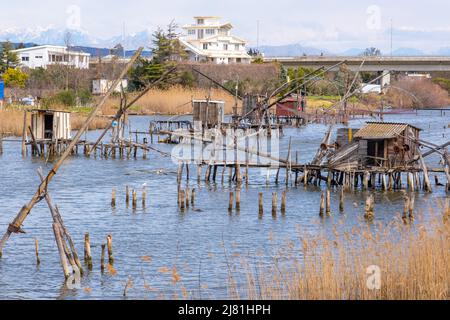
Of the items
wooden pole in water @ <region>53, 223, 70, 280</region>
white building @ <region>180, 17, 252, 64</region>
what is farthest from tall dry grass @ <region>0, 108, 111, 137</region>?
white building @ <region>180, 17, 252, 64</region>

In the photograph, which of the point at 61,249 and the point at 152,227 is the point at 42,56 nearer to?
the point at 152,227

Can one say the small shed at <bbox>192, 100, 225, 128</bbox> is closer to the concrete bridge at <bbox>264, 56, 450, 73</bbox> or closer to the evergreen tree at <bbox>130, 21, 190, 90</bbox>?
the evergreen tree at <bbox>130, 21, 190, 90</bbox>

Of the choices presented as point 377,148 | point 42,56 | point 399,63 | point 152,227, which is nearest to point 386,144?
point 377,148

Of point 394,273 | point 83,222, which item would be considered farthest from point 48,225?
point 394,273

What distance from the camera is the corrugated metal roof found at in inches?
1367

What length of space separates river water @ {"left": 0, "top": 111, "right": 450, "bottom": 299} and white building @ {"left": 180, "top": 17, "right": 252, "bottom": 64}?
257 feet

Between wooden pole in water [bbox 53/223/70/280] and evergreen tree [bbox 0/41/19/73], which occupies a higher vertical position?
evergreen tree [bbox 0/41/19/73]

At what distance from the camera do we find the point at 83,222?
27.3 m

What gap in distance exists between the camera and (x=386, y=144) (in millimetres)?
34938

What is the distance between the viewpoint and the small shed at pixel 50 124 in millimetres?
46062

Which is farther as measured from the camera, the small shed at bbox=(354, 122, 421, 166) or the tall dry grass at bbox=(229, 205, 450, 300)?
the small shed at bbox=(354, 122, 421, 166)

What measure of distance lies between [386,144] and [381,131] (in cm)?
56

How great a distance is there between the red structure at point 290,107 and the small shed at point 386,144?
39.8 metres
